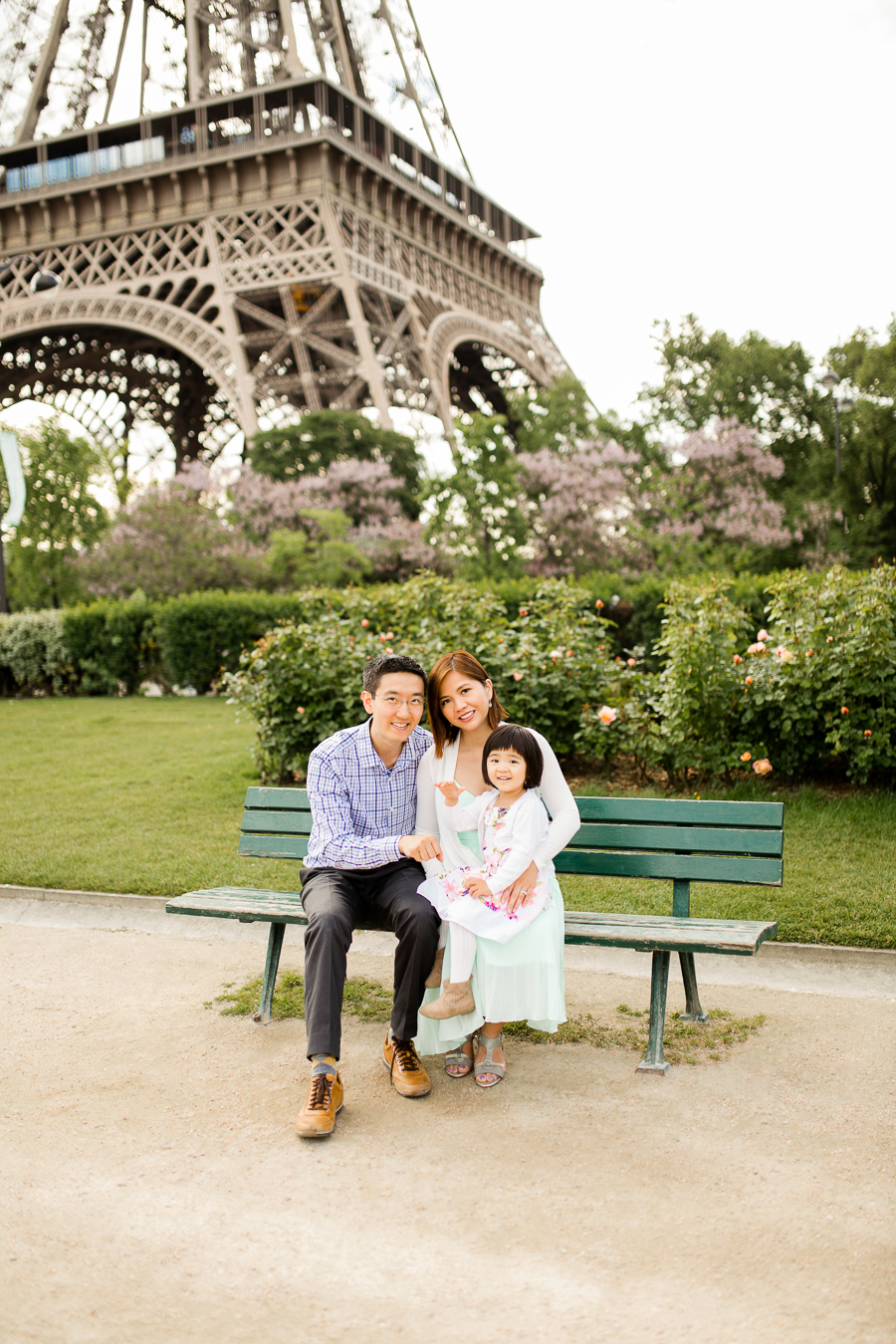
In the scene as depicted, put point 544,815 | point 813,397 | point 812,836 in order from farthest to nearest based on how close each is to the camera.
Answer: point 813,397 < point 812,836 < point 544,815

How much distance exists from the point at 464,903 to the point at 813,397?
2699 cm

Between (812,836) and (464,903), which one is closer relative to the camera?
(464,903)

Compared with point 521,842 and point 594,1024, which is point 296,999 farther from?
point 521,842

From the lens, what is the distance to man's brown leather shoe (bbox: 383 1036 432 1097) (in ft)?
11.0

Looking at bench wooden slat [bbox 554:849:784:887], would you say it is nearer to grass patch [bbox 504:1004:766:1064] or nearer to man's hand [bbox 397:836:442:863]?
grass patch [bbox 504:1004:766:1064]

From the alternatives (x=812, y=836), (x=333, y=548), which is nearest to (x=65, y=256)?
(x=333, y=548)

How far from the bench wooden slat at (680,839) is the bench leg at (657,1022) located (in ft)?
1.69

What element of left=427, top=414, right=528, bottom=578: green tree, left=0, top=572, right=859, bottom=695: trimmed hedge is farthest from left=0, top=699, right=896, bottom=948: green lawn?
left=427, top=414, right=528, bottom=578: green tree

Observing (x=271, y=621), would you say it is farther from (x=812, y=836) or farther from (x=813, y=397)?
(x=813, y=397)

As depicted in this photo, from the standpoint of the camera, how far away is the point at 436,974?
11.8ft

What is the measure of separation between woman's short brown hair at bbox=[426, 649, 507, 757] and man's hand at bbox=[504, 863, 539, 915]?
22.7 inches

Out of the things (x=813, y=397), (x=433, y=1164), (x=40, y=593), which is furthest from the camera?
(x=40, y=593)

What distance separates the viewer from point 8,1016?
4176mm

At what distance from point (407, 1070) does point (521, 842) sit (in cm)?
84
